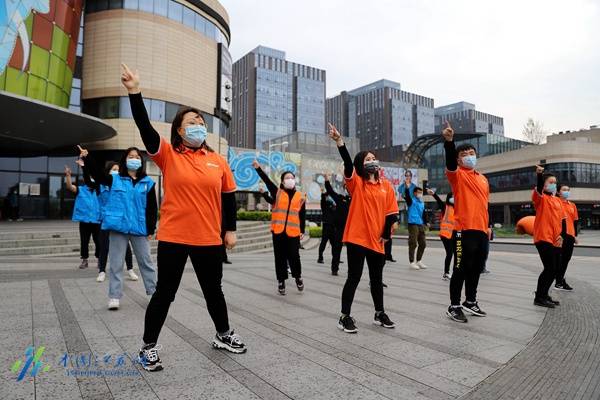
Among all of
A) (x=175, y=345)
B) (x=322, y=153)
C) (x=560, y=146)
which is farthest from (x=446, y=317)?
(x=560, y=146)

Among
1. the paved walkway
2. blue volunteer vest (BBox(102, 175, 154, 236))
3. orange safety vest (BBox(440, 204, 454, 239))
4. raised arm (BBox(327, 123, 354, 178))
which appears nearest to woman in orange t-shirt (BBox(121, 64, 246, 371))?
the paved walkway

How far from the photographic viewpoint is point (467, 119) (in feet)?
463

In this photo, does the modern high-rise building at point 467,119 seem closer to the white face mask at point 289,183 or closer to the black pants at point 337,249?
the black pants at point 337,249

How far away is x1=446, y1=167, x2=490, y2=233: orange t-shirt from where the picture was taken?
4.98 meters

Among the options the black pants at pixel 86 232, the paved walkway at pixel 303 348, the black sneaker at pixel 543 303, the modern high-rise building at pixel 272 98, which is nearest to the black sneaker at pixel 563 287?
the paved walkway at pixel 303 348

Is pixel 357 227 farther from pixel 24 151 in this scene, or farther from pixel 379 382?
pixel 24 151

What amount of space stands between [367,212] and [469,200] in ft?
4.81

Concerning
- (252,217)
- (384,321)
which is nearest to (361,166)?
(384,321)

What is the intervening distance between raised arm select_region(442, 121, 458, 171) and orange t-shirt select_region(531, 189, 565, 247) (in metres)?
1.92

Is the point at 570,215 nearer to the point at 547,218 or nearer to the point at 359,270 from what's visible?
the point at 547,218

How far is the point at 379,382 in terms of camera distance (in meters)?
2.89

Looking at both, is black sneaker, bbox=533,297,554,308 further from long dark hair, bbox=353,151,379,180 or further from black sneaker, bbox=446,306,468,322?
long dark hair, bbox=353,151,379,180

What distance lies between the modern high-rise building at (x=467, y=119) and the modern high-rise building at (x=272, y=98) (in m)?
43.0

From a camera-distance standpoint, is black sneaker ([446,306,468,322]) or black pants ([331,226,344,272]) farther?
black pants ([331,226,344,272])
